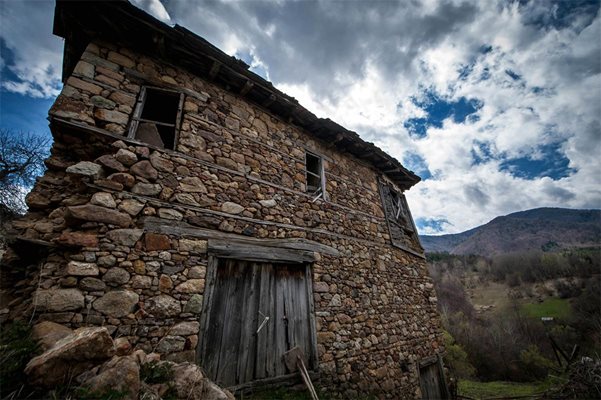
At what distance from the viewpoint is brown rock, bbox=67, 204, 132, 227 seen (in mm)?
2986

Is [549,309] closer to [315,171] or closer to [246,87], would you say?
[315,171]

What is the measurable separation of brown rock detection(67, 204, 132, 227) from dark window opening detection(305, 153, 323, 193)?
12.8 feet

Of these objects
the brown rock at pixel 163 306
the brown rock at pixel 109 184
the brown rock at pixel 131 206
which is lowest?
the brown rock at pixel 163 306

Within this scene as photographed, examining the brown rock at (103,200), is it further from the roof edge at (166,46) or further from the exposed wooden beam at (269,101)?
the exposed wooden beam at (269,101)

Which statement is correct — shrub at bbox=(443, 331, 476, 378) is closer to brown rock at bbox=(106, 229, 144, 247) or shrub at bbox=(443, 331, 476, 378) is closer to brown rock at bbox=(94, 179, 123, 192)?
brown rock at bbox=(106, 229, 144, 247)

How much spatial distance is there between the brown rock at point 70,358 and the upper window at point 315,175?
4.45 meters

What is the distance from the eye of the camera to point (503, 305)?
3281 cm

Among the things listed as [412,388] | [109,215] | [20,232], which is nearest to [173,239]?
[109,215]

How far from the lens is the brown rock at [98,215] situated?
9.80 feet

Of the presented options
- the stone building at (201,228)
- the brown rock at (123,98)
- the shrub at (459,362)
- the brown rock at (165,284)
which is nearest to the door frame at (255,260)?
the stone building at (201,228)

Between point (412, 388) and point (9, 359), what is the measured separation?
683 centimetres

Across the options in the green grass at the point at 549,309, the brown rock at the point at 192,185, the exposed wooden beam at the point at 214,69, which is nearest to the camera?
the brown rock at the point at 192,185

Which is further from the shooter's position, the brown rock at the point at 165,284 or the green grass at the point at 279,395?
the green grass at the point at 279,395

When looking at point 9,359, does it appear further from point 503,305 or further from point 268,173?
point 503,305
